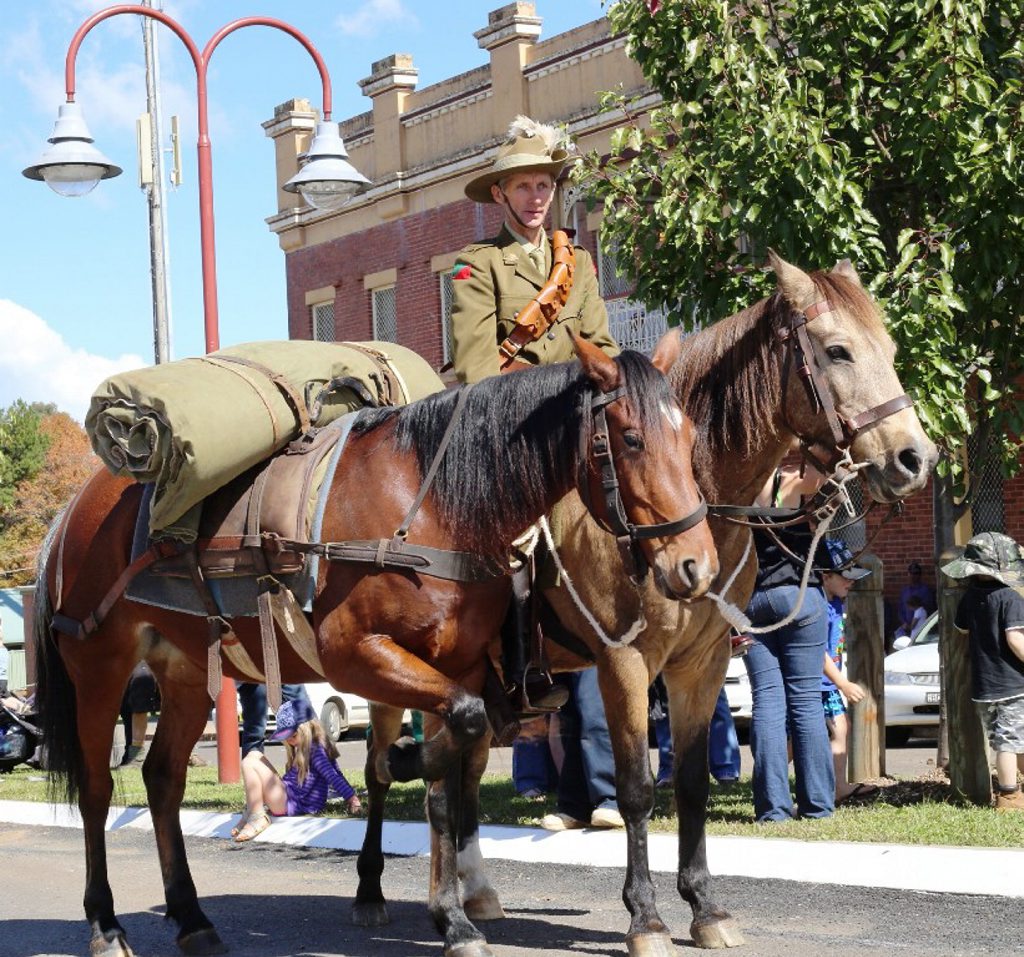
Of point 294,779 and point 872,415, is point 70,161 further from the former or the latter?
point 872,415

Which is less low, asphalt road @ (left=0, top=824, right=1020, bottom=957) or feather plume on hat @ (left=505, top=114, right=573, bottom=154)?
feather plume on hat @ (left=505, top=114, right=573, bottom=154)

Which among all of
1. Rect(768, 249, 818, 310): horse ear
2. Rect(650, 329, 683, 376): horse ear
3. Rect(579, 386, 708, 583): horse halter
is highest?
Rect(768, 249, 818, 310): horse ear

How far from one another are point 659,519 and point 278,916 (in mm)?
3138

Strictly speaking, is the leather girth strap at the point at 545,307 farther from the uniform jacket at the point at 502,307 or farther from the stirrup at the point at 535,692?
the stirrup at the point at 535,692

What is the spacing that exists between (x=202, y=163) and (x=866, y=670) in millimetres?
7052

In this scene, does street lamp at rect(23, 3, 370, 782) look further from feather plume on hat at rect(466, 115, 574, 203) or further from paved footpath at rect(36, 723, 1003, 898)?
feather plume on hat at rect(466, 115, 574, 203)

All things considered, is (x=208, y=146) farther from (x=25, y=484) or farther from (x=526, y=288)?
(x=25, y=484)

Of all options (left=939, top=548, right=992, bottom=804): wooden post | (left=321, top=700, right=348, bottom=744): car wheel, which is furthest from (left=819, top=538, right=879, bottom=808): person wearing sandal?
(left=321, top=700, right=348, bottom=744): car wheel

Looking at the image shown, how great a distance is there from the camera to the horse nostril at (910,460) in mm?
6465

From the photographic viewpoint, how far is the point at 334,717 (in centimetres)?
2019

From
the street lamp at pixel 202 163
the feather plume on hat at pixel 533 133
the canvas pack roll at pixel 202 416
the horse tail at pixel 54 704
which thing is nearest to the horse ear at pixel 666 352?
the canvas pack roll at pixel 202 416

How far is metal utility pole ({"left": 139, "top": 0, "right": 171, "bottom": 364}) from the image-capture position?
714 inches

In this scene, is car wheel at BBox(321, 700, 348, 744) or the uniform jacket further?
car wheel at BBox(321, 700, 348, 744)

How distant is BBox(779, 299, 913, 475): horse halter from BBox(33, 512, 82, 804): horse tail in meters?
3.46
